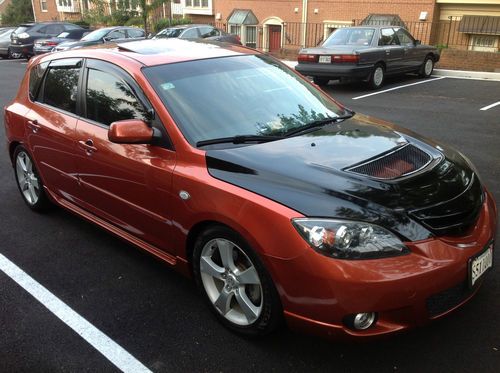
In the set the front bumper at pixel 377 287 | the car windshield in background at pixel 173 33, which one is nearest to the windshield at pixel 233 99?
the front bumper at pixel 377 287

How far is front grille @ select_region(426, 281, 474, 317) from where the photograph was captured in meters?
2.52

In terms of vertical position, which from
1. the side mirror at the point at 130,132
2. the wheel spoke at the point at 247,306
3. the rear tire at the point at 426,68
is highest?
the side mirror at the point at 130,132

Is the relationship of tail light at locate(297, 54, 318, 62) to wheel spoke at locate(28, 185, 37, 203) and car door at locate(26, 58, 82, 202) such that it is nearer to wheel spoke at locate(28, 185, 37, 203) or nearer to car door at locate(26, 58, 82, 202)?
car door at locate(26, 58, 82, 202)

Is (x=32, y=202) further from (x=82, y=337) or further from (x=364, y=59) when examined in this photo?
(x=364, y=59)

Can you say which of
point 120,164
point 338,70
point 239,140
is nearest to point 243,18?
Answer: point 338,70

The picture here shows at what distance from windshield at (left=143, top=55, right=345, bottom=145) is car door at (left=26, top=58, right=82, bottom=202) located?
1032 millimetres

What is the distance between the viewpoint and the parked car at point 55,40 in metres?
20.6

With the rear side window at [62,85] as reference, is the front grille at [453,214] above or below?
below

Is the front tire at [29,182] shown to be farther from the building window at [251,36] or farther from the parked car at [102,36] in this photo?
the building window at [251,36]

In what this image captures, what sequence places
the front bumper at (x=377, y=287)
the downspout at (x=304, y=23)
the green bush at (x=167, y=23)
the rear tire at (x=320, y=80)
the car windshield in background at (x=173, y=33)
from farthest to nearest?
the green bush at (x=167, y=23) → the downspout at (x=304, y=23) → the car windshield in background at (x=173, y=33) → the rear tire at (x=320, y=80) → the front bumper at (x=377, y=287)

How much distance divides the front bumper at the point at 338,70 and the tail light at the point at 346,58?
0.12 m

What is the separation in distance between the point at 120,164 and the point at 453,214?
Answer: 86.8 inches

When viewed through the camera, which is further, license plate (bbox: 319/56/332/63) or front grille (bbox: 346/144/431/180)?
license plate (bbox: 319/56/332/63)

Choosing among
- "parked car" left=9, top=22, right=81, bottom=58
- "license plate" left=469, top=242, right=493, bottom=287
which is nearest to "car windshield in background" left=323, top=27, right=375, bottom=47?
"license plate" left=469, top=242, right=493, bottom=287
